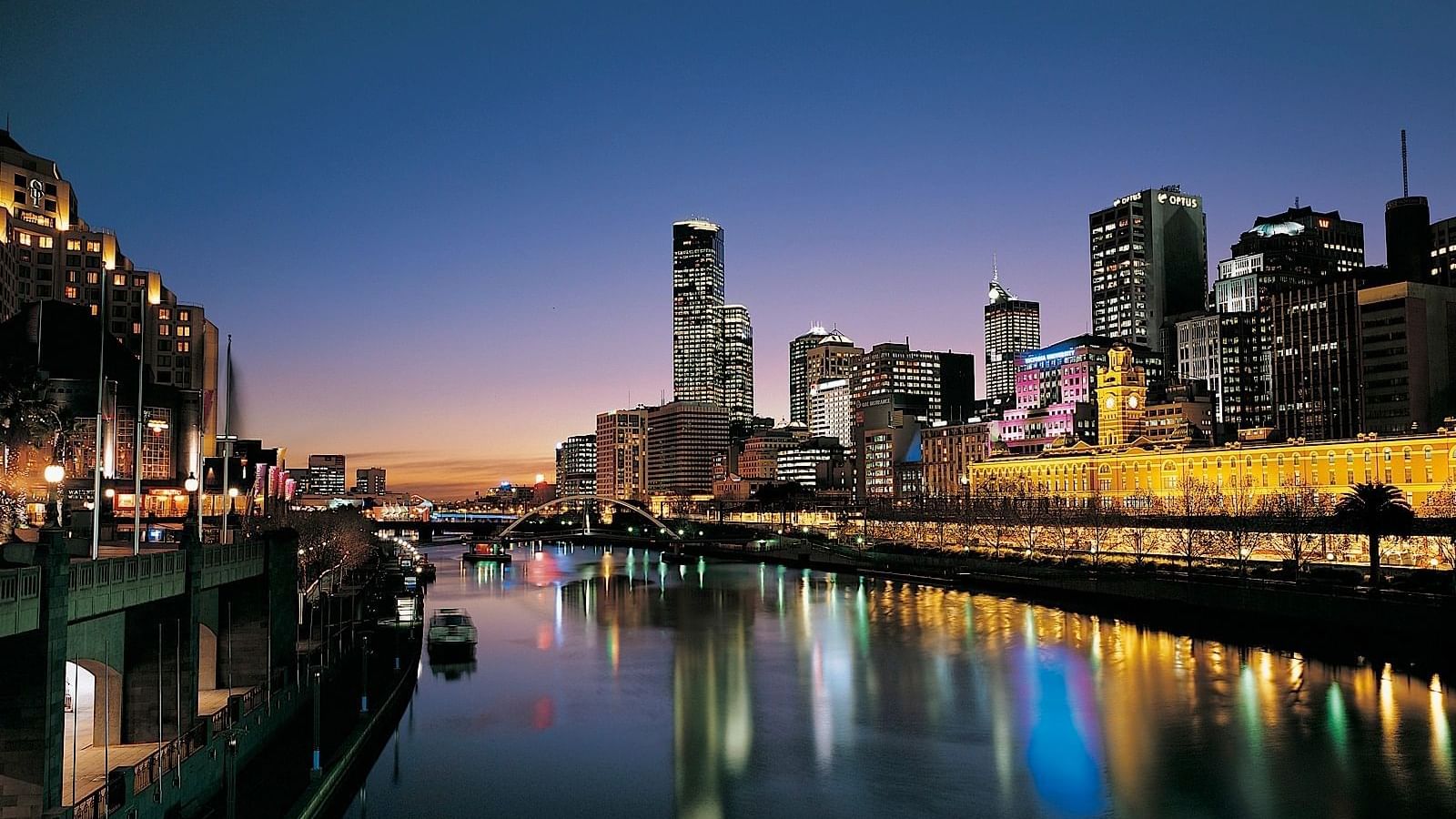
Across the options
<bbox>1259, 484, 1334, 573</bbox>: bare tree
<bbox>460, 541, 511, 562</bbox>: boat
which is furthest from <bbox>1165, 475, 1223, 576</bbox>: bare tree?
<bbox>460, 541, 511, 562</bbox>: boat

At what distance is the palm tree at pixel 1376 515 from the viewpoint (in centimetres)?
7288

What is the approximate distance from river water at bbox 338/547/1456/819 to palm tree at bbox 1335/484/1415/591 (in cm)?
1371

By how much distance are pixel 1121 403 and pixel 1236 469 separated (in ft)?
135

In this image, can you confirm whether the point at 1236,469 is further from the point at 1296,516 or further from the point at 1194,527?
the point at 1296,516

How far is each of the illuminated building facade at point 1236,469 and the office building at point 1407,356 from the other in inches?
2047

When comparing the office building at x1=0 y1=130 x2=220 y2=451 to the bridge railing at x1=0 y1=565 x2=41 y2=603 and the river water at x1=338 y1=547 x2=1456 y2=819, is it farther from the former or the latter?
the bridge railing at x1=0 y1=565 x2=41 y2=603

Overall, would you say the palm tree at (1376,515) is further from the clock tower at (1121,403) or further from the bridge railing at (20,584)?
the clock tower at (1121,403)

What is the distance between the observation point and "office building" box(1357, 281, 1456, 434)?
18512cm

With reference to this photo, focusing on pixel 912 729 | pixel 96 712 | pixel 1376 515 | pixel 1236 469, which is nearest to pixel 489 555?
pixel 1236 469

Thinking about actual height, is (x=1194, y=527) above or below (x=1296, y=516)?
below

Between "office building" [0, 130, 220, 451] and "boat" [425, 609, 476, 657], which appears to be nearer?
"boat" [425, 609, 476, 657]

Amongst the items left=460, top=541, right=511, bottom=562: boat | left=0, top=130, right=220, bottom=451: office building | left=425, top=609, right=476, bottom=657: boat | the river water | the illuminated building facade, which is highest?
left=0, top=130, right=220, bottom=451: office building

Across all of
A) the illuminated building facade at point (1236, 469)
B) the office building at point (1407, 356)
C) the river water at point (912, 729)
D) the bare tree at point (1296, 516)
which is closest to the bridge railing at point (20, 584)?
the river water at point (912, 729)

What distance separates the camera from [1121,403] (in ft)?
607
